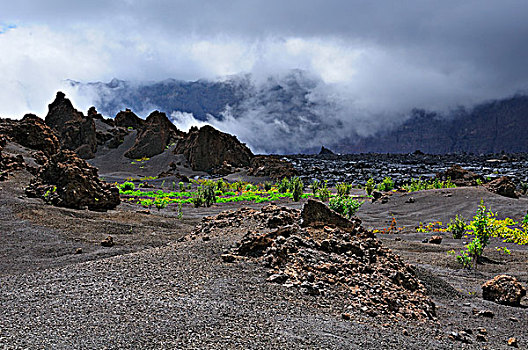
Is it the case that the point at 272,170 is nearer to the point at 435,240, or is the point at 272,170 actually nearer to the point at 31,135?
the point at 31,135

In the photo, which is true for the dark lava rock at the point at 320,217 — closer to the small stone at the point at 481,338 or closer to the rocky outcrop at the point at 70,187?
the small stone at the point at 481,338

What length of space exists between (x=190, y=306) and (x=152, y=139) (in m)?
48.0

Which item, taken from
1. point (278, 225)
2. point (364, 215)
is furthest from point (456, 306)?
point (364, 215)

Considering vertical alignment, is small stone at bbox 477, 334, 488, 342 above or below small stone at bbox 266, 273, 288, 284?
below

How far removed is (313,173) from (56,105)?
37.5 meters

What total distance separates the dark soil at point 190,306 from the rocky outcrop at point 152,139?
42309 mm

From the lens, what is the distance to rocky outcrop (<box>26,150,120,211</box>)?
11.6 meters

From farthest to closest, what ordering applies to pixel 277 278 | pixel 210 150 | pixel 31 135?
pixel 210 150, pixel 31 135, pixel 277 278

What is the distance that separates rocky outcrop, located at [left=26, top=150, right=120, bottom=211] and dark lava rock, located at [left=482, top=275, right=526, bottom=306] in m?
10.7

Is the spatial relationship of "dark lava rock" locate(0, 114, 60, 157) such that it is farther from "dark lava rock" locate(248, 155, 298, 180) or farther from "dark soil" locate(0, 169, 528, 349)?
"dark lava rock" locate(248, 155, 298, 180)

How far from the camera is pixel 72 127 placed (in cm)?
5094

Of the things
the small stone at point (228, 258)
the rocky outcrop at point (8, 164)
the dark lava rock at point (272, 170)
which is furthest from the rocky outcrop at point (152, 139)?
the small stone at point (228, 258)

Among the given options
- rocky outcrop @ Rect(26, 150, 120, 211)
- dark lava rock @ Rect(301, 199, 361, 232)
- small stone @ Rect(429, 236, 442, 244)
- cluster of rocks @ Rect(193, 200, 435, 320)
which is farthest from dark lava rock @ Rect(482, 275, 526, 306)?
rocky outcrop @ Rect(26, 150, 120, 211)

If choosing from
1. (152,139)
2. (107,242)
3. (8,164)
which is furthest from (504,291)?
(152,139)
